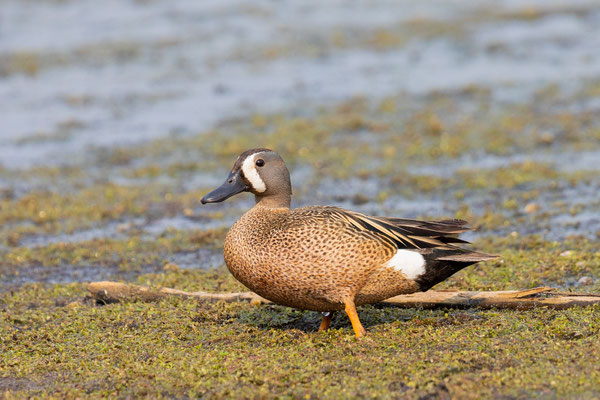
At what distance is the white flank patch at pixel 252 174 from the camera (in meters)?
5.39

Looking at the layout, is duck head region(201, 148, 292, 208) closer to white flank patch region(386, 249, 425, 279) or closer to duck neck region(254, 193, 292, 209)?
duck neck region(254, 193, 292, 209)

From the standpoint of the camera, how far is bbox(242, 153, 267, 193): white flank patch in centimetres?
539

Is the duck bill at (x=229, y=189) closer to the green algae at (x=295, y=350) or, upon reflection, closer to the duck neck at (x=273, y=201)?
the duck neck at (x=273, y=201)

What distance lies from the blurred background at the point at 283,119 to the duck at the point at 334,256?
1.42 metres

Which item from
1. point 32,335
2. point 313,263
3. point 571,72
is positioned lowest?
point 32,335

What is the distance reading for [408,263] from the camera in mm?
5102

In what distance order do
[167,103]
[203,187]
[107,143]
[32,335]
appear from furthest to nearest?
[167,103], [107,143], [203,187], [32,335]

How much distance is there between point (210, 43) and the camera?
17500 mm

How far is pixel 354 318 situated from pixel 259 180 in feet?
3.51

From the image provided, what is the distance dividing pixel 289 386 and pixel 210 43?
1386 centimetres

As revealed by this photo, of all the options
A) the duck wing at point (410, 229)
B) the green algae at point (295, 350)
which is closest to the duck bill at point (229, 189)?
the duck wing at point (410, 229)

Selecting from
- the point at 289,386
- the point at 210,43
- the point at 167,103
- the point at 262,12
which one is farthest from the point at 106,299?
the point at 262,12

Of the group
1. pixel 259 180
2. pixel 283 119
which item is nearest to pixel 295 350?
pixel 259 180

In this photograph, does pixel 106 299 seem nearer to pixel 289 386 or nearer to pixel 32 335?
pixel 32 335
